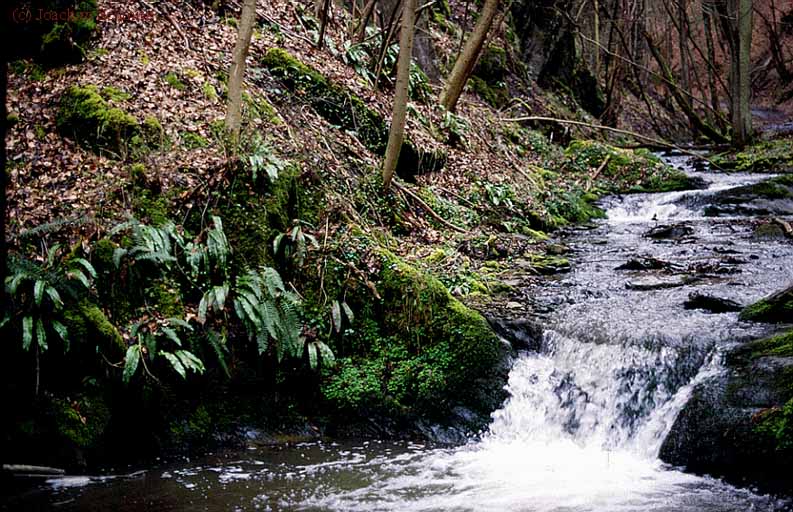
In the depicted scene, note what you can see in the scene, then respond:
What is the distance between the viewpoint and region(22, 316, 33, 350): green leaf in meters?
6.78

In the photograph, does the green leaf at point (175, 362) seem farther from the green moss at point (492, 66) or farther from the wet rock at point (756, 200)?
the green moss at point (492, 66)

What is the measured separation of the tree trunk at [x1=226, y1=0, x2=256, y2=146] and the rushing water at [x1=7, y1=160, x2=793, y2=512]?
4.41 m

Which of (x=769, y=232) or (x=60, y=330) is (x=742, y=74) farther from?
(x=60, y=330)

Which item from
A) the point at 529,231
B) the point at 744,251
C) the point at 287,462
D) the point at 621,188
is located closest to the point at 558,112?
the point at 621,188

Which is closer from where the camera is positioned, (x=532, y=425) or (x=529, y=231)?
(x=532, y=425)

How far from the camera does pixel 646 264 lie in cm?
1141

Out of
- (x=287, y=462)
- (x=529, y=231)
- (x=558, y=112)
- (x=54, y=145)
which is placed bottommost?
(x=287, y=462)

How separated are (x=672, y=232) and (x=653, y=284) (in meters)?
3.88

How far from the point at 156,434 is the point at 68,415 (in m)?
0.97

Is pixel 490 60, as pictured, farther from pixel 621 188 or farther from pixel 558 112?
pixel 621 188

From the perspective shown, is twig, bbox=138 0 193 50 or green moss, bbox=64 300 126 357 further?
twig, bbox=138 0 193 50

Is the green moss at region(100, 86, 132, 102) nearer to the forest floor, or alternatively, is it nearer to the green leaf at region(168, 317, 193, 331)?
the forest floor

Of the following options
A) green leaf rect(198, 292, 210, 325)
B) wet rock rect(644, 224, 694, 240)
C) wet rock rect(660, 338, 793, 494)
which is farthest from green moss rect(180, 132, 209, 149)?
wet rock rect(644, 224, 694, 240)

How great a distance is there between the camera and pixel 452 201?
43.6 ft
